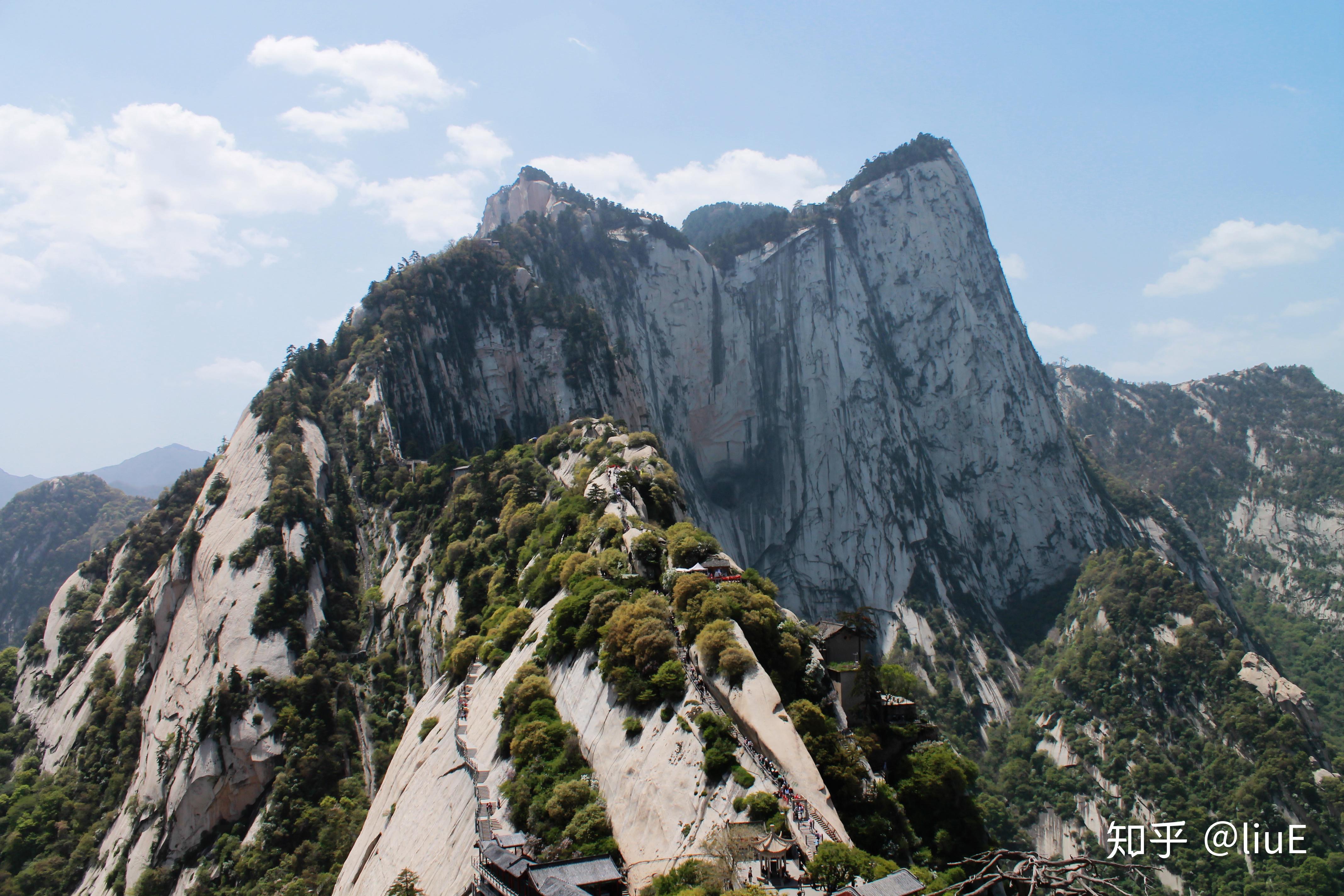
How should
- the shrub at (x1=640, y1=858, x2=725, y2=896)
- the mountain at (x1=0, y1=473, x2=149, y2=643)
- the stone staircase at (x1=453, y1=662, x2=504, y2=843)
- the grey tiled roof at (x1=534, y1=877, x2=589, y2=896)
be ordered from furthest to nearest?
the mountain at (x1=0, y1=473, x2=149, y2=643), the stone staircase at (x1=453, y1=662, x2=504, y2=843), the grey tiled roof at (x1=534, y1=877, x2=589, y2=896), the shrub at (x1=640, y1=858, x2=725, y2=896)

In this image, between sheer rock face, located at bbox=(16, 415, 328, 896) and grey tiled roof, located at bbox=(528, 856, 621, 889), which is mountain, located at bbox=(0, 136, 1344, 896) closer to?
sheer rock face, located at bbox=(16, 415, 328, 896)

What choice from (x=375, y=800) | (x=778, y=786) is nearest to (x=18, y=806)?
(x=375, y=800)

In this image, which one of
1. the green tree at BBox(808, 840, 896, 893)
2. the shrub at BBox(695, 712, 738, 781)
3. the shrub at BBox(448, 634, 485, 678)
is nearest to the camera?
the green tree at BBox(808, 840, 896, 893)

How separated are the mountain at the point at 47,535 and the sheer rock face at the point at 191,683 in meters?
81.2

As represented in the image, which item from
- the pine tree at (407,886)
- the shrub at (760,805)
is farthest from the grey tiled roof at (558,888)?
the pine tree at (407,886)

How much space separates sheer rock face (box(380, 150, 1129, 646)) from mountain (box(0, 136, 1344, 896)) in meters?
0.58

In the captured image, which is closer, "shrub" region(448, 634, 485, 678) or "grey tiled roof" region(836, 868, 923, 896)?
"grey tiled roof" region(836, 868, 923, 896)

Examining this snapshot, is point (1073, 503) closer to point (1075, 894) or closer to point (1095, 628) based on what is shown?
point (1095, 628)

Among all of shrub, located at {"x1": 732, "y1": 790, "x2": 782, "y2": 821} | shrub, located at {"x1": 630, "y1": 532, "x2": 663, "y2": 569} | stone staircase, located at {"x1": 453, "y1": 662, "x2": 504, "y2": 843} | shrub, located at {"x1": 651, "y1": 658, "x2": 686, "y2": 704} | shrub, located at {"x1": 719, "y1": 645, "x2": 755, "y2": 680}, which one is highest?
shrub, located at {"x1": 630, "y1": 532, "x2": 663, "y2": 569}

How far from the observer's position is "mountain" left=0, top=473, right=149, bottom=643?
152625 millimetres

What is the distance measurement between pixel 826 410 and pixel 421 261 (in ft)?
223

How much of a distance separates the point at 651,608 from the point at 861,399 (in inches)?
4016

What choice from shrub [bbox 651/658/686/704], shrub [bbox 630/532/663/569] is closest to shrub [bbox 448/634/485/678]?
shrub [bbox 630/532/663/569]

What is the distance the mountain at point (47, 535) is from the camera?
153 metres
